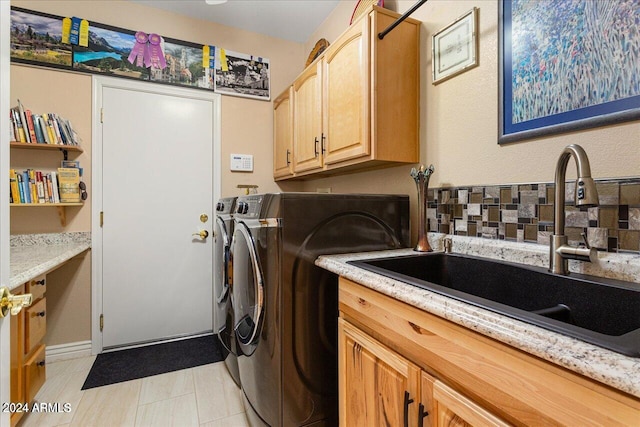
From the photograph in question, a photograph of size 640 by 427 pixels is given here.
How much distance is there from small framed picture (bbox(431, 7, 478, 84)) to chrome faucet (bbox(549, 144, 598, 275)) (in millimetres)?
738

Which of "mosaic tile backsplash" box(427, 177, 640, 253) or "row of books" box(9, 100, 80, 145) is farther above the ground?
"row of books" box(9, 100, 80, 145)

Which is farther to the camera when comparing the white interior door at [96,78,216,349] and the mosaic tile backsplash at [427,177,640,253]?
the white interior door at [96,78,216,349]

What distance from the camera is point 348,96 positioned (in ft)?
5.67

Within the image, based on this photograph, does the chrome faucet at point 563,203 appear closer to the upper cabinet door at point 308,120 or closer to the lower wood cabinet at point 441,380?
the lower wood cabinet at point 441,380

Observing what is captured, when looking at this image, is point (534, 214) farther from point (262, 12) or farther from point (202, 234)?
point (262, 12)

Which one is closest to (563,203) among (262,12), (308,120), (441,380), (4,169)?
(441,380)

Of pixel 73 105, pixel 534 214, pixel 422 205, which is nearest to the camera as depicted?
pixel 534 214

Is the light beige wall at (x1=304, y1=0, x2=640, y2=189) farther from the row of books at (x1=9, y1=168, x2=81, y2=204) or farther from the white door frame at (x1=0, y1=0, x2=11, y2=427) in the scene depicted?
the row of books at (x1=9, y1=168, x2=81, y2=204)

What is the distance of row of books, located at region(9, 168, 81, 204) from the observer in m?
2.04

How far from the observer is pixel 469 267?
1271 mm

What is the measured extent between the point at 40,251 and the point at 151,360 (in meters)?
1.07

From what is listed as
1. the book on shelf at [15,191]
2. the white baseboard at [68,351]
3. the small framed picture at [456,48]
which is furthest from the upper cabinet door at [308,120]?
the white baseboard at [68,351]

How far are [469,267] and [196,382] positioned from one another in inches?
72.7

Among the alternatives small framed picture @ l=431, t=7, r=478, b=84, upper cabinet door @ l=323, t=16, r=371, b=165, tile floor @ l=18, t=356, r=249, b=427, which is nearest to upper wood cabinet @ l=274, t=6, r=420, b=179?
upper cabinet door @ l=323, t=16, r=371, b=165
